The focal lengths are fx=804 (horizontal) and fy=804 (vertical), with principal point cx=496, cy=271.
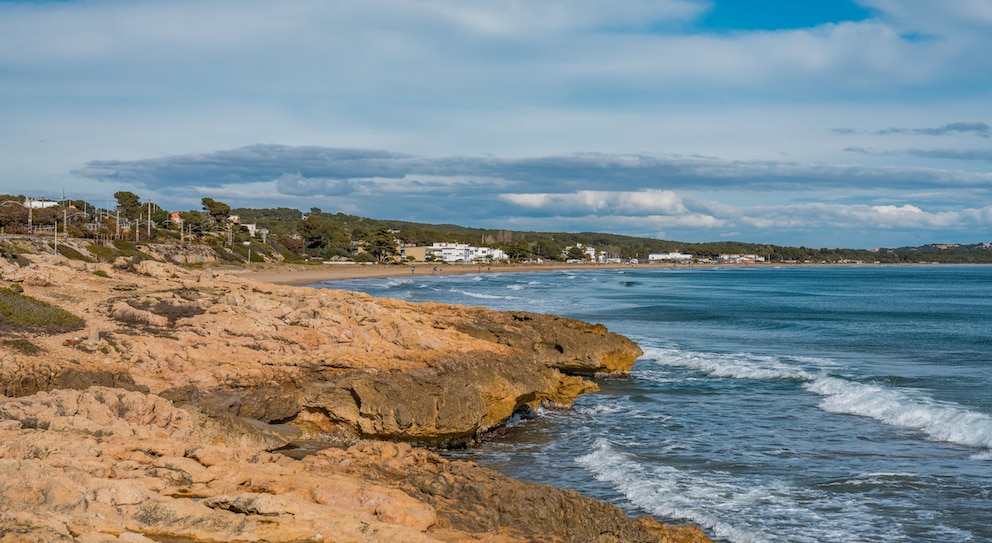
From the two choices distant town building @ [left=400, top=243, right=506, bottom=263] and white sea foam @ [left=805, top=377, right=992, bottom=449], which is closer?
white sea foam @ [left=805, top=377, right=992, bottom=449]

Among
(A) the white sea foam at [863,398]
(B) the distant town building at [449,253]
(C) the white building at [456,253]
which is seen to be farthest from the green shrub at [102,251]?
(C) the white building at [456,253]

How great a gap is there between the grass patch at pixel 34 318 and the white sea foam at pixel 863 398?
17.3m

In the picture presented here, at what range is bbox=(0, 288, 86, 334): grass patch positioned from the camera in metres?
14.1

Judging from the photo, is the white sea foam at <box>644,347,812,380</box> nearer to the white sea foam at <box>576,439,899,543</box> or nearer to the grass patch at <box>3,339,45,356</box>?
the white sea foam at <box>576,439,899,543</box>

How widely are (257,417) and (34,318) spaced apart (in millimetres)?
4733

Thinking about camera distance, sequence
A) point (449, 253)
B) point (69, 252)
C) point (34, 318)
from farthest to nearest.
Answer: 1. point (449, 253)
2. point (69, 252)
3. point (34, 318)

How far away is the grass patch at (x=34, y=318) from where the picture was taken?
1406cm

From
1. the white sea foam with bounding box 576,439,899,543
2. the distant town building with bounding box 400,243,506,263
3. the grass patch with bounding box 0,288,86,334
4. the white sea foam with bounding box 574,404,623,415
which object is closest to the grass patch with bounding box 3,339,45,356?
the grass patch with bounding box 0,288,86,334

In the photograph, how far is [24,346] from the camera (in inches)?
495

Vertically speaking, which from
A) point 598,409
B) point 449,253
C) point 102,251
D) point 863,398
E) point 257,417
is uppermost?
point 102,251

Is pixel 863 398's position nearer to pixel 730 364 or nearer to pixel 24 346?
pixel 730 364

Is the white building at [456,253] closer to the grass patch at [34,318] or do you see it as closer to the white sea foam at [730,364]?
the white sea foam at [730,364]

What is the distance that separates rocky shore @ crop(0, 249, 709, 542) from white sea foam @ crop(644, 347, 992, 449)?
698 cm

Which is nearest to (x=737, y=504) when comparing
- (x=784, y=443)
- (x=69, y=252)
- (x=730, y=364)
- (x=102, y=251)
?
(x=784, y=443)
